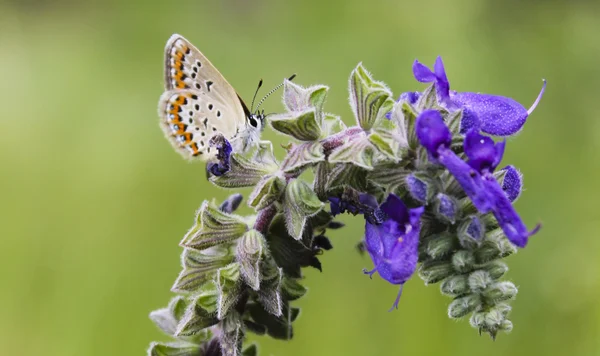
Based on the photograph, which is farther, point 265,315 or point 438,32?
point 438,32

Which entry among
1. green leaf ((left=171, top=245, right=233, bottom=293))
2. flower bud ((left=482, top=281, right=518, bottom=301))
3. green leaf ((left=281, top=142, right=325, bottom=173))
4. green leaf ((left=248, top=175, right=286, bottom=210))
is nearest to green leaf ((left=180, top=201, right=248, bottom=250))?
green leaf ((left=171, top=245, right=233, bottom=293))

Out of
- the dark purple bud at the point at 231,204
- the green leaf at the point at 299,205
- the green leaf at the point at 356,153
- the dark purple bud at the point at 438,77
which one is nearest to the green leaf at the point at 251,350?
the dark purple bud at the point at 231,204

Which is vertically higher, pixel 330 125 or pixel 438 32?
pixel 438 32

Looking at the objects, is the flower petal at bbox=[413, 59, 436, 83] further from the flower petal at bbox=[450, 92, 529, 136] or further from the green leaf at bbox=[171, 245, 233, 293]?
the green leaf at bbox=[171, 245, 233, 293]

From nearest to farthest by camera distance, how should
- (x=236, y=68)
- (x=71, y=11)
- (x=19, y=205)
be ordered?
(x=19, y=205) → (x=236, y=68) → (x=71, y=11)

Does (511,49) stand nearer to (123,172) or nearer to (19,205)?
(123,172)

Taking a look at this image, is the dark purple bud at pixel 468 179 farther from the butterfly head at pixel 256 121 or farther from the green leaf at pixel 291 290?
the butterfly head at pixel 256 121

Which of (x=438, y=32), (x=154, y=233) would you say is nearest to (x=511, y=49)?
(x=438, y=32)

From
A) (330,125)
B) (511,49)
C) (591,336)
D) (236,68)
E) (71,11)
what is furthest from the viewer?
(71,11)
